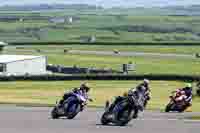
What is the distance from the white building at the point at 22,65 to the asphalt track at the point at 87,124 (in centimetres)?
5135

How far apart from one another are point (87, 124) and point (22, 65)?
59520mm

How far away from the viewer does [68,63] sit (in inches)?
4048

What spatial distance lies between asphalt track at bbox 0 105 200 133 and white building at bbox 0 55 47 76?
5135 centimetres

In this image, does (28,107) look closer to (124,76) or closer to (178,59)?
(124,76)

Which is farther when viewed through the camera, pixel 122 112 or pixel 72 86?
pixel 72 86

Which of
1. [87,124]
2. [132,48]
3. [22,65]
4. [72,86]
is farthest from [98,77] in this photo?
[132,48]

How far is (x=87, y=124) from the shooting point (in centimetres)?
2302

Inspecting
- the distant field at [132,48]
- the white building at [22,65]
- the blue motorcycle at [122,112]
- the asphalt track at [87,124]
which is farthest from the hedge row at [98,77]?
the distant field at [132,48]

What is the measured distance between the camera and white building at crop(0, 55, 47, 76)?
79.1m

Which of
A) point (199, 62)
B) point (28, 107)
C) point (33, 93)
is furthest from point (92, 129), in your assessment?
point (199, 62)

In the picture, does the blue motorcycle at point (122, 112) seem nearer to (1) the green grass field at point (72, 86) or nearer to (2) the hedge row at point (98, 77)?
(1) the green grass field at point (72, 86)

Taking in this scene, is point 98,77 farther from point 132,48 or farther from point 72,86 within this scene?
point 132,48

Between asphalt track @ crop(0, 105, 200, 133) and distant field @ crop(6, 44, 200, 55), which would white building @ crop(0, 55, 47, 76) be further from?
asphalt track @ crop(0, 105, 200, 133)

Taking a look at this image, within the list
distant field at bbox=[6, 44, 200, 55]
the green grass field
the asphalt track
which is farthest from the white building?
the asphalt track
